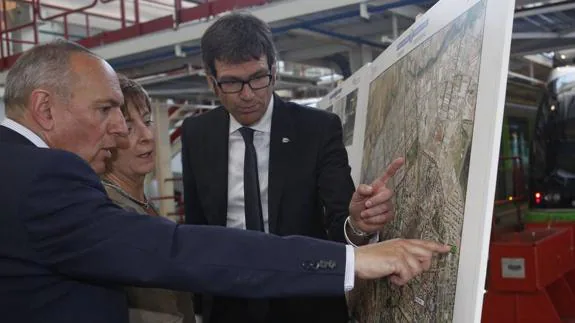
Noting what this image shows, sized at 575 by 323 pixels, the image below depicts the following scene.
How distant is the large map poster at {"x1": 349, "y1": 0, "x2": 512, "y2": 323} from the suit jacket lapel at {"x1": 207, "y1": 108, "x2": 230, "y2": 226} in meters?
0.58

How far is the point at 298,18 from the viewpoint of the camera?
162 inches

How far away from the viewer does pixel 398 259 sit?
3.93 ft

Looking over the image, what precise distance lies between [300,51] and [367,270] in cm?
424

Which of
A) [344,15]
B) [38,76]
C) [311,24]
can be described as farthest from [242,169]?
[311,24]

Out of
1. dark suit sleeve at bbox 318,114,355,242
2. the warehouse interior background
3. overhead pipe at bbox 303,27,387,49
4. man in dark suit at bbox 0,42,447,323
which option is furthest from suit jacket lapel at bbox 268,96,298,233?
overhead pipe at bbox 303,27,387,49

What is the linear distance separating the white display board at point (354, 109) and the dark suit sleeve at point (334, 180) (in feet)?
0.74

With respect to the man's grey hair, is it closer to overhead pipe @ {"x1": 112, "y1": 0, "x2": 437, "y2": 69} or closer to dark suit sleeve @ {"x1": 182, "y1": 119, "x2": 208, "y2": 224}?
dark suit sleeve @ {"x1": 182, "y1": 119, "x2": 208, "y2": 224}

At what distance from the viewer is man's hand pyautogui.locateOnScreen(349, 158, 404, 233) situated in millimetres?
1453

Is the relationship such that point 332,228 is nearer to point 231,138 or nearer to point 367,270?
point 231,138

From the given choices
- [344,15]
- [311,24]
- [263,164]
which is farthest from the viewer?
[311,24]

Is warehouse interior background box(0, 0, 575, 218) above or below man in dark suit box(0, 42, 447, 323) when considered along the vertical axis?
above

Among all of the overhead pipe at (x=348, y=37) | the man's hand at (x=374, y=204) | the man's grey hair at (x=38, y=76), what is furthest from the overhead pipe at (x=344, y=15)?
the man's grey hair at (x=38, y=76)

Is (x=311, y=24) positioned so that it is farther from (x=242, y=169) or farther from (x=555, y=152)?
(x=555, y=152)

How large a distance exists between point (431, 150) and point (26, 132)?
3.01 feet
